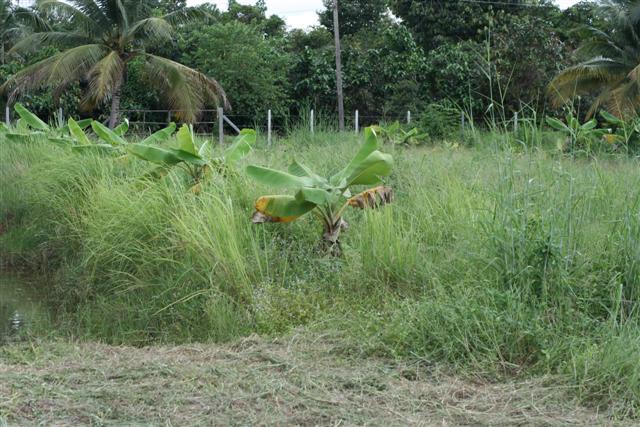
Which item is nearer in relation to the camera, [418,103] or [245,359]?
[245,359]

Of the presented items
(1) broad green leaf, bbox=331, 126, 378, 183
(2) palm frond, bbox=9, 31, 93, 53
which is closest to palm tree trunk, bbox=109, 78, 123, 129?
(2) palm frond, bbox=9, 31, 93, 53

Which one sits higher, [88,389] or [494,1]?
[494,1]

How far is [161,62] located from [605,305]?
64.2 ft

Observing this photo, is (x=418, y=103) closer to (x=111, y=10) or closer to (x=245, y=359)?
(x=111, y=10)

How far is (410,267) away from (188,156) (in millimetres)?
3118

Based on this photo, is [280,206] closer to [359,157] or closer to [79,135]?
[359,157]

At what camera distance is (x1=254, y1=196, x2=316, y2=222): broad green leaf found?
6.39m

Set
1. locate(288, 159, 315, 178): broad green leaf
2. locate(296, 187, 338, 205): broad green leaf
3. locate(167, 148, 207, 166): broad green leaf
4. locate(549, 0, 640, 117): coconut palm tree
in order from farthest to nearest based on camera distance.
Answer: locate(549, 0, 640, 117): coconut palm tree < locate(167, 148, 207, 166): broad green leaf < locate(288, 159, 315, 178): broad green leaf < locate(296, 187, 338, 205): broad green leaf

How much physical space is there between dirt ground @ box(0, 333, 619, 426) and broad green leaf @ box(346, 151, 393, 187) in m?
2.19

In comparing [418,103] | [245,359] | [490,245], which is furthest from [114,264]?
[418,103]

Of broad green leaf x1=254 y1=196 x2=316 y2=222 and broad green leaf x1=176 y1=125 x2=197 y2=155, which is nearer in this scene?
broad green leaf x1=254 y1=196 x2=316 y2=222

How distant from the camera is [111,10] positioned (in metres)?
22.6

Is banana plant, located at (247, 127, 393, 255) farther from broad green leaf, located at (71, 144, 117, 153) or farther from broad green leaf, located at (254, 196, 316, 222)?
broad green leaf, located at (71, 144, 117, 153)

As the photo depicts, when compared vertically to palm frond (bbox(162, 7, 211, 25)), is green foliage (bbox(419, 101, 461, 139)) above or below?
below
